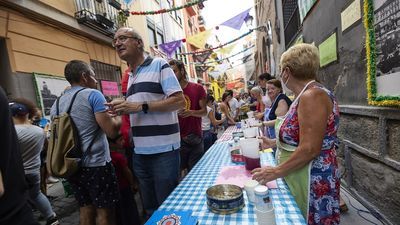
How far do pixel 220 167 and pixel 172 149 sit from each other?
446 mm

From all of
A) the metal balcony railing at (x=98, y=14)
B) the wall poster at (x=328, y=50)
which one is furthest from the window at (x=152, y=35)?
the wall poster at (x=328, y=50)

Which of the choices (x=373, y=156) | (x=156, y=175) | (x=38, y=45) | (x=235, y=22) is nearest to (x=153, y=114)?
(x=156, y=175)

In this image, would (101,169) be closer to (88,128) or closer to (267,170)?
(88,128)

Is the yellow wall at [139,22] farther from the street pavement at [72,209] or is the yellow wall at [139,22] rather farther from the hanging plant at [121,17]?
the street pavement at [72,209]

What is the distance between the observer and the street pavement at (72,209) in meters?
2.51

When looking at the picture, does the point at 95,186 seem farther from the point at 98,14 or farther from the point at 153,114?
the point at 98,14

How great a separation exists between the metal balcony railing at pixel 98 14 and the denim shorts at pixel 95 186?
544 centimetres

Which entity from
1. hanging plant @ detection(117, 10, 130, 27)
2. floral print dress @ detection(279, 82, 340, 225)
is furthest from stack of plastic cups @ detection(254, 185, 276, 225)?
hanging plant @ detection(117, 10, 130, 27)

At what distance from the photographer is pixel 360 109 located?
8.73ft

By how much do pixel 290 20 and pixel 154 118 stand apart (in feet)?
20.7

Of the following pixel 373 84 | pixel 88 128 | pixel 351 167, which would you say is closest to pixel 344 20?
pixel 373 84

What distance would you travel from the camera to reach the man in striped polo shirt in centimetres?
192

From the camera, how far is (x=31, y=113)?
3154mm

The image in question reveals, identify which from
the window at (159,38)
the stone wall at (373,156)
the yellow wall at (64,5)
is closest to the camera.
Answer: the stone wall at (373,156)
